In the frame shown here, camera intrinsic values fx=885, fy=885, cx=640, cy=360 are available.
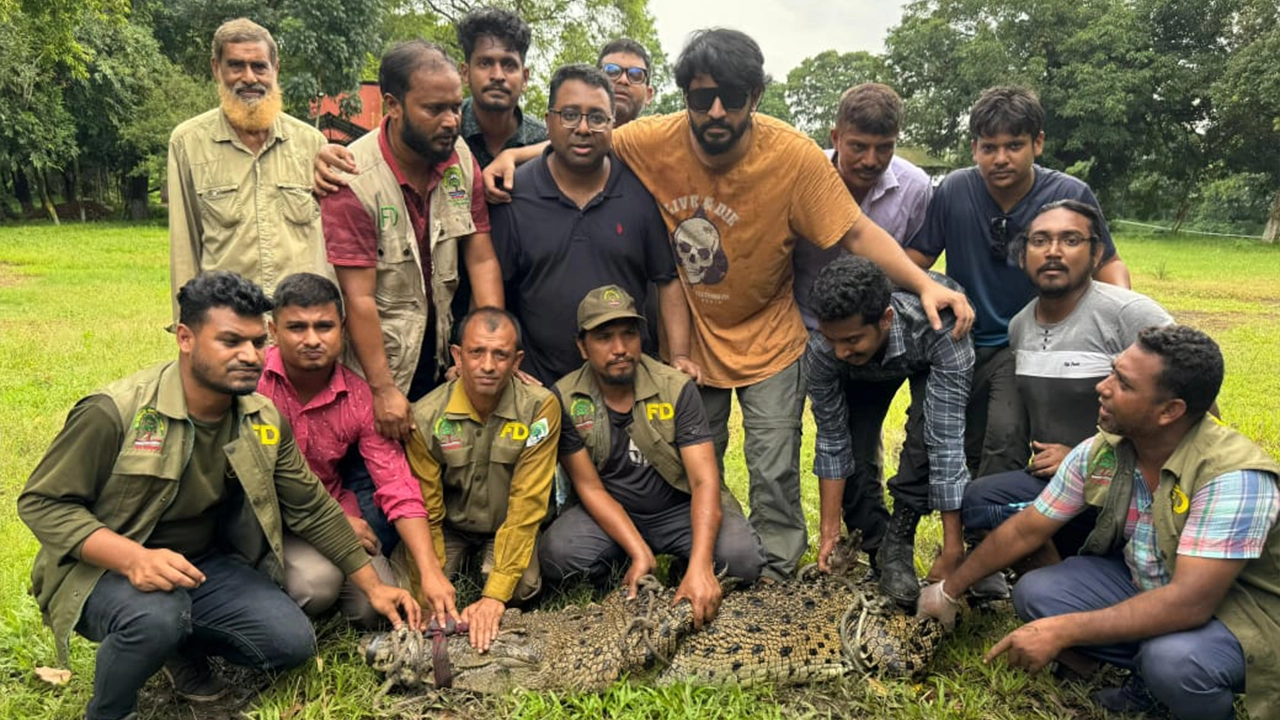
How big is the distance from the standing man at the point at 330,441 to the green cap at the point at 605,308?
1.06 meters

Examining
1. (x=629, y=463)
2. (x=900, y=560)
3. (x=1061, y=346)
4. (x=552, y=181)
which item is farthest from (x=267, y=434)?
(x=1061, y=346)

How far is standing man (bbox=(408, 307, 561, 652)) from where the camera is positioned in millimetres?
3967

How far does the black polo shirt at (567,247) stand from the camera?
431cm

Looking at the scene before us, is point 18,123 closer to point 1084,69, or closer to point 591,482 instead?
point 591,482

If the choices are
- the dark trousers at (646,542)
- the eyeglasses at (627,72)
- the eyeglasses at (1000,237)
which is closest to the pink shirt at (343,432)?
the dark trousers at (646,542)

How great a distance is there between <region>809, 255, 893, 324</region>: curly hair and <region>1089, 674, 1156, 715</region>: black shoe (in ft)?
5.76

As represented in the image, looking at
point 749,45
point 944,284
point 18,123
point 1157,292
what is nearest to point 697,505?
point 944,284

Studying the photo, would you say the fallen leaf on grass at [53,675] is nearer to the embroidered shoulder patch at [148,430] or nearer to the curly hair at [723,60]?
the embroidered shoulder patch at [148,430]

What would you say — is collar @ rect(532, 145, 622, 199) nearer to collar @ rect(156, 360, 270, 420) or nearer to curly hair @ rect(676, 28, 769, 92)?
curly hair @ rect(676, 28, 769, 92)

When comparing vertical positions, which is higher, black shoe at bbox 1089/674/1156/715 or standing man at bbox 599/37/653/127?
standing man at bbox 599/37/653/127

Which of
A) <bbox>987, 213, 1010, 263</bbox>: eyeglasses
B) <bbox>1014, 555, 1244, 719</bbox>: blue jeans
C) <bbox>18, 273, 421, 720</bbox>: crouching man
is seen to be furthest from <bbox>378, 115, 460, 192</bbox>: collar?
<bbox>1014, 555, 1244, 719</bbox>: blue jeans

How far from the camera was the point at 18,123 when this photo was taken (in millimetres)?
25484

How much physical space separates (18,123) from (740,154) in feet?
94.0

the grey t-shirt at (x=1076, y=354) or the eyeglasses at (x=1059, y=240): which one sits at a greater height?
the eyeglasses at (x=1059, y=240)
